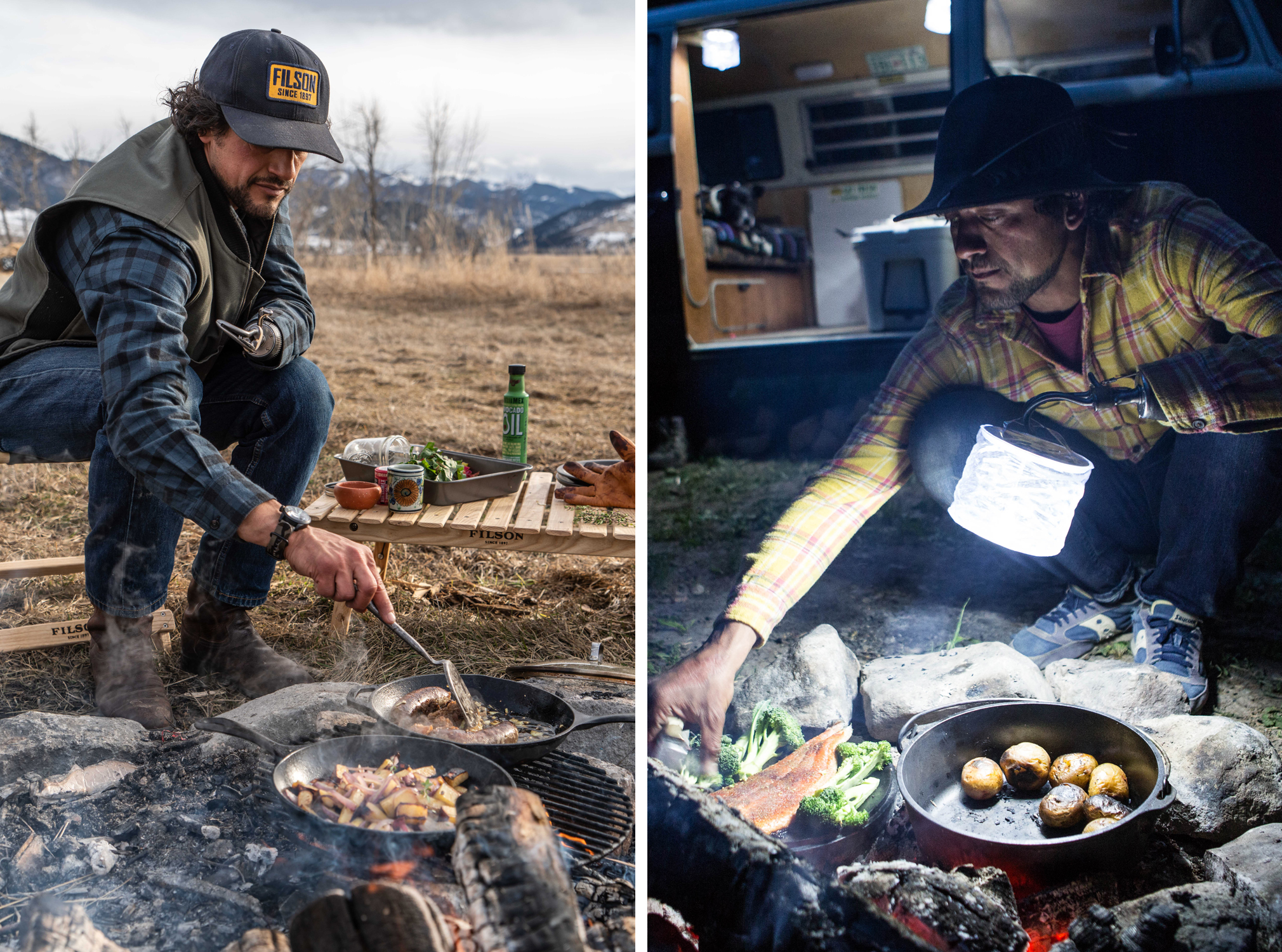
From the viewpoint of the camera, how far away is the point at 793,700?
2.32m

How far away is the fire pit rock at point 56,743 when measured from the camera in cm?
212

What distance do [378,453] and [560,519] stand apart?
66 centimetres

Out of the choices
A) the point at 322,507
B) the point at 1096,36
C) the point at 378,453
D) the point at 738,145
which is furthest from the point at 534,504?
the point at 1096,36

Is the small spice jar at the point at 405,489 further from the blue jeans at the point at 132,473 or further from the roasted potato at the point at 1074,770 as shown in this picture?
the roasted potato at the point at 1074,770

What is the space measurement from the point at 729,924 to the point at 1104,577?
3.90 feet

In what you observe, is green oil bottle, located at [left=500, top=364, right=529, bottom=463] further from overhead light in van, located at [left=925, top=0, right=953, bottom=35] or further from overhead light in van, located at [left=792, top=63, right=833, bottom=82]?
overhead light in van, located at [left=925, top=0, right=953, bottom=35]

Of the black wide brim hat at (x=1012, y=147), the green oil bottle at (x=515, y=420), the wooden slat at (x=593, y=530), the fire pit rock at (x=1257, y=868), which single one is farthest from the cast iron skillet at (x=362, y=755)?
the green oil bottle at (x=515, y=420)

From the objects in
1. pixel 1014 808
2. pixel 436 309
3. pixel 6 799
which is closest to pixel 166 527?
pixel 6 799

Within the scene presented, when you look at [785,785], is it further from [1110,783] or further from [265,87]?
[265,87]

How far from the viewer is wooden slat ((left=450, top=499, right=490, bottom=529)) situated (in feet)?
9.47

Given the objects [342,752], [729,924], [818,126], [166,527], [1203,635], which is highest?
[818,126]

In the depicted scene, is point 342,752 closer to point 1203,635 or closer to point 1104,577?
point 1104,577

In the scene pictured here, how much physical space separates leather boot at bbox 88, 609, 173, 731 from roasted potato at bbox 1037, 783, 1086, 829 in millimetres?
2122

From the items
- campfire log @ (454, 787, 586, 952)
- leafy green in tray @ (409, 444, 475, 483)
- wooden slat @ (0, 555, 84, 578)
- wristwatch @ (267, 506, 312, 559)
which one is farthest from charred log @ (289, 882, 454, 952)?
wooden slat @ (0, 555, 84, 578)
